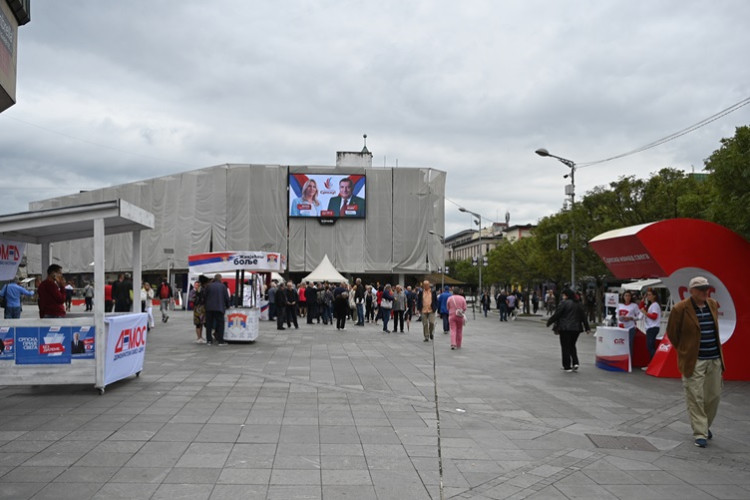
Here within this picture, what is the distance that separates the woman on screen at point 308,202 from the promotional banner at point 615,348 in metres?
43.3

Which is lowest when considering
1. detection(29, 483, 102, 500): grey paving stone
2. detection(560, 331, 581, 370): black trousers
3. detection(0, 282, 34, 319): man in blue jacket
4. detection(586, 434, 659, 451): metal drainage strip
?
detection(586, 434, 659, 451): metal drainage strip

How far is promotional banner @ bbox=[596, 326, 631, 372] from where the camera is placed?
43.2 ft

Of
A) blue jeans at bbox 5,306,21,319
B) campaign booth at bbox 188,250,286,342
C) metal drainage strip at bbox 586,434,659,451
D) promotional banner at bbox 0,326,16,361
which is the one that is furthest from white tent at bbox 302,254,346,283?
metal drainage strip at bbox 586,434,659,451

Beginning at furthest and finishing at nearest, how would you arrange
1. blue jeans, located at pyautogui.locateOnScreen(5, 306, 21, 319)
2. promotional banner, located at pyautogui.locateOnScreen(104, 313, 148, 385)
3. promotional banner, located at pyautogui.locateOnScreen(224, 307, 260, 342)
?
1. promotional banner, located at pyautogui.locateOnScreen(224, 307, 260, 342)
2. blue jeans, located at pyautogui.locateOnScreen(5, 306, 21, 319)
3. promotional banner, located at pyautogui.locateOnScreen(104, 313, 148, 385)

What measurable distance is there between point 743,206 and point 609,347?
3727 mm

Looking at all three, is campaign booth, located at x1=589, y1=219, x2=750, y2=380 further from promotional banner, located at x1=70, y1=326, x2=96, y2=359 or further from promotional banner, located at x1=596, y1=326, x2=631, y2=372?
promotional banner, located at x1=70, y1=326, x2=96, y2=359

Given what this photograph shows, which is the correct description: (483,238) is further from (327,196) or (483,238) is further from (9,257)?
(9,257)

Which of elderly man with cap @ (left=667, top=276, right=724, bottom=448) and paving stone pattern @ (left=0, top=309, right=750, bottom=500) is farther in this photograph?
elderly man with cap @ (left=667, top=276, right=724, bottom=448)

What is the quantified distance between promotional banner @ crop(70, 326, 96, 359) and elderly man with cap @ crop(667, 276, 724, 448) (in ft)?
25.4

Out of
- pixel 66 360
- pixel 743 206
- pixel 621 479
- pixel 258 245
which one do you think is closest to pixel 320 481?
pixel 621 479

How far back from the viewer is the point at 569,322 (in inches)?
500

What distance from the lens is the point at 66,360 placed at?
9242mm

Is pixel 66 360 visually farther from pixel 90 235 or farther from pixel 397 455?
pixel 397 455

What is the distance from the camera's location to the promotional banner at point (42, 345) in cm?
915
